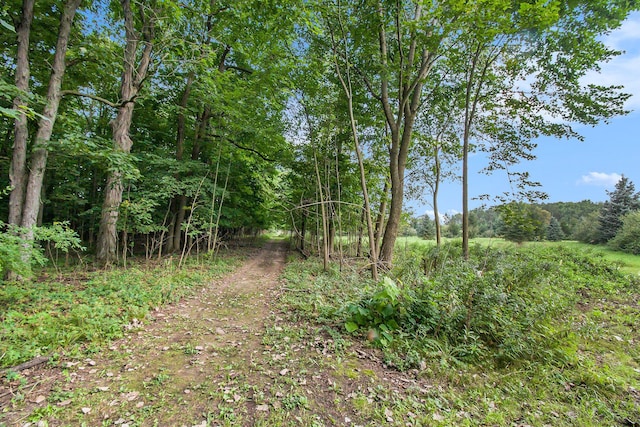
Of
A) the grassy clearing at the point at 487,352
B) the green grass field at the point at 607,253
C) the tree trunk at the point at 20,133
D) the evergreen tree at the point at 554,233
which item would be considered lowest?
the grassy clearing at the point at 487,352

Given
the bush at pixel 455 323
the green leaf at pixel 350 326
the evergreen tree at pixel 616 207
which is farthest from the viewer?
the evergreen tree at pixel 616 207

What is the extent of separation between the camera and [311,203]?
7.89 meters

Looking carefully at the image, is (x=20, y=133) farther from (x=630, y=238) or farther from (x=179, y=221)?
(x=630, y=238)

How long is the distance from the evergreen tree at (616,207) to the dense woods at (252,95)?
18.7 meters

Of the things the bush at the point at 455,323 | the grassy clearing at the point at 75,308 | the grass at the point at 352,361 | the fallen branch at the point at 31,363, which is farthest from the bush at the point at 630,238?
the fallen branch at the point at 31,363

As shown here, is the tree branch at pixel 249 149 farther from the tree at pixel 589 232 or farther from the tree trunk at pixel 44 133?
the tree at pixel 589 232

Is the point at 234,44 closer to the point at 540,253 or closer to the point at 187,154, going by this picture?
the point at 187,154

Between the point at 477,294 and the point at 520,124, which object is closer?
the point at 477,294

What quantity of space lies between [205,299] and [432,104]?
11.3 metres

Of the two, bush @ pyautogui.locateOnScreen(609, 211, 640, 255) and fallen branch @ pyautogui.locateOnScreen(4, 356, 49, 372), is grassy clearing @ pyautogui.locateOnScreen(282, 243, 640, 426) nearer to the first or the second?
fallen branch @ pyautogui.locateOnScreen(4, 356, 49, 372)

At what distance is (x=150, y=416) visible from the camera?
7.07 ft

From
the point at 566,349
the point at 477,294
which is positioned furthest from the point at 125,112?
the point at 566,349

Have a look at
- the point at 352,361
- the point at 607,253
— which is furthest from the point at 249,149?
the point at 607,253

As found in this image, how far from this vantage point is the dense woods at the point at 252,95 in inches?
204
